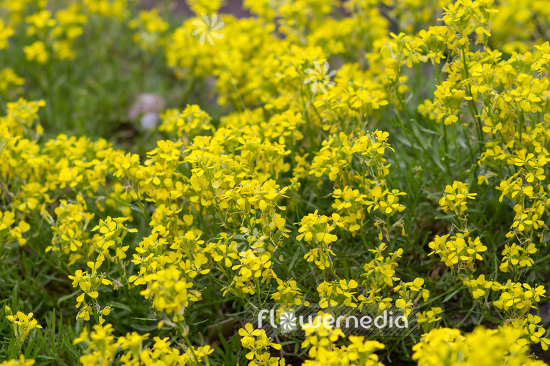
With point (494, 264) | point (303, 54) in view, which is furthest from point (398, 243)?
point (303, 54)

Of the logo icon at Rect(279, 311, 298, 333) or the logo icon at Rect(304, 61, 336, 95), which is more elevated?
the logo icon at Rect(304, 61, 336, 95)

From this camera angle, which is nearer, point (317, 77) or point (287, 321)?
point (287, 321)

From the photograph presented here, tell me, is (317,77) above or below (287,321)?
above

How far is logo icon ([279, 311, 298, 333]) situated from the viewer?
6.92 feet

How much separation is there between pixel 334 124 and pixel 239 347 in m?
1.10

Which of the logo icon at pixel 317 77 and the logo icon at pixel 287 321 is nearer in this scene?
the logo icon at pixel 287 321

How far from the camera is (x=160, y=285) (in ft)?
5.76

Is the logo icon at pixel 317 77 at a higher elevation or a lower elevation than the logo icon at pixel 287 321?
higher

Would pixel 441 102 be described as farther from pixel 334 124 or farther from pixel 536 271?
pixel 536 271

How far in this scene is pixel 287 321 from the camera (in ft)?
7.02

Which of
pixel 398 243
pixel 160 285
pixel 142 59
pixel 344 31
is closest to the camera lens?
pixel 160 285

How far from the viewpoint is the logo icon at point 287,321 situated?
2.11 m

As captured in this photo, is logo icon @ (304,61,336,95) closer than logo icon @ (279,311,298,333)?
No

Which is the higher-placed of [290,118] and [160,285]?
[290,118]
